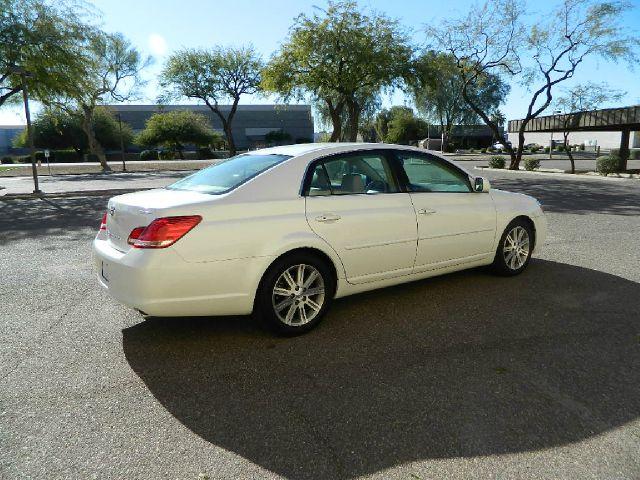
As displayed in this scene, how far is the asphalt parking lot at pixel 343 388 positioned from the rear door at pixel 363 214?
1.77 feet

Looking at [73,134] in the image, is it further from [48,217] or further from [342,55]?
[48,217]

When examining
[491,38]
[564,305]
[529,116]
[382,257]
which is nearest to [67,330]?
[382,257]

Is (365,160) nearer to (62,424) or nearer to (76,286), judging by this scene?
(62,424)

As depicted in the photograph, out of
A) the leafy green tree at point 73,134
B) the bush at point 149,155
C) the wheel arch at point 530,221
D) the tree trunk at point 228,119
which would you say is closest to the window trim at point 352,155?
the wheel arch at point 530,221

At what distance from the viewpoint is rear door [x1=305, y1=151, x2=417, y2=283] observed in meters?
3.81

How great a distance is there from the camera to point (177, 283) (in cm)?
325

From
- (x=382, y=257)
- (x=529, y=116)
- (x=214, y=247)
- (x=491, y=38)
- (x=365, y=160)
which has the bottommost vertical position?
(x=382, y=257)

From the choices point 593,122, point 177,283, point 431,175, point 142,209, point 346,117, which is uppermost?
point 346,117

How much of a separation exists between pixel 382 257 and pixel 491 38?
28.9m

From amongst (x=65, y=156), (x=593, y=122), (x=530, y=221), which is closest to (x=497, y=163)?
(x=593, y=122)

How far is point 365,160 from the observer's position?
4246mm

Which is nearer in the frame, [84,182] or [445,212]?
[445,212]

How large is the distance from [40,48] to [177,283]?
20203 mm

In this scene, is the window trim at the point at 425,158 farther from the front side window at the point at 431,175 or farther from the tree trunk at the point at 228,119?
the tree trunk at the point at 228,119
